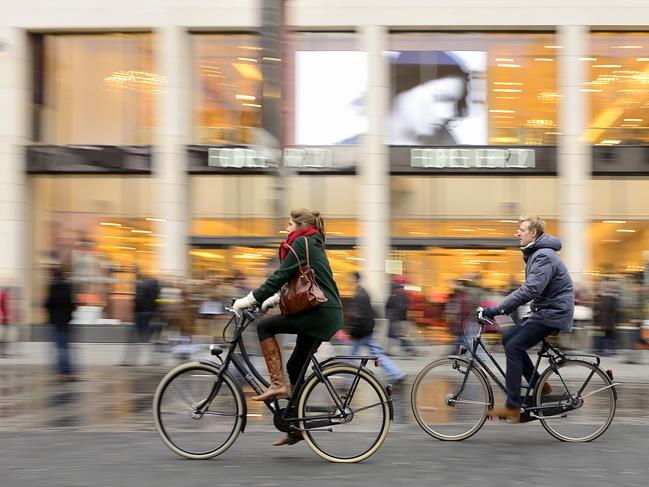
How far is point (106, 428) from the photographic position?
779 centimetres

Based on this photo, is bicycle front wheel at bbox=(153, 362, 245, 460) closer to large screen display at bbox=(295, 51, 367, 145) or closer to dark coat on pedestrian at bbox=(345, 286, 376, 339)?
dark coat on pedestrian at bbox=(345, 286, 376, 339)

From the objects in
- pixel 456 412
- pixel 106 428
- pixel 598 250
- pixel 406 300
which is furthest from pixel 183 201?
pixel 456 412

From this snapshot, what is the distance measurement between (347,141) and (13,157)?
8.02 meters

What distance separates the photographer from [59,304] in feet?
38.7

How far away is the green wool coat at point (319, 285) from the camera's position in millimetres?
6172

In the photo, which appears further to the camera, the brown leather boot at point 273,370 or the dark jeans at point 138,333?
the dark jeans at point 138,333

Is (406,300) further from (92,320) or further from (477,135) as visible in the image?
(92,320)

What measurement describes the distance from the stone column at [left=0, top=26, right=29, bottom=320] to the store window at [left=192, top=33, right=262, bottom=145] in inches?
163

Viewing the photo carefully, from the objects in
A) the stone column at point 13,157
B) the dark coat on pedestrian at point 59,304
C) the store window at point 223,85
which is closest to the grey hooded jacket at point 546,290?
the dark coat on pedestrian at point 59,304

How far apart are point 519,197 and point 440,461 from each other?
15.1m

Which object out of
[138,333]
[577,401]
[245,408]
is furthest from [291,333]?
[138,333]

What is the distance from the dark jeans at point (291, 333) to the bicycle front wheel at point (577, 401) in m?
2.10

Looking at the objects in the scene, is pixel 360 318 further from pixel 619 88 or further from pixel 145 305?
pixel 619 88

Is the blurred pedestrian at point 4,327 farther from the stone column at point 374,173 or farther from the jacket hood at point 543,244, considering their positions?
the jacket hood at point 543,244
